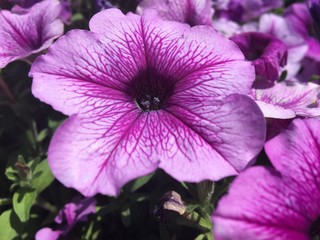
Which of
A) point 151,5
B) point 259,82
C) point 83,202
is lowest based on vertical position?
point 83,202

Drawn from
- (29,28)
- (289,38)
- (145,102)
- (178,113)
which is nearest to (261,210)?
(178,113)

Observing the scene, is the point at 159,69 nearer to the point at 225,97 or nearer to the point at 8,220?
the point at 225,97

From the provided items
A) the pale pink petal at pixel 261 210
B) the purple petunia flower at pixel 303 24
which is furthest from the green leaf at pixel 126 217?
the purple petunia flower at pixel 303 24

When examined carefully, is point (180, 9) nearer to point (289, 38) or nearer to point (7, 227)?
point (289, 38)

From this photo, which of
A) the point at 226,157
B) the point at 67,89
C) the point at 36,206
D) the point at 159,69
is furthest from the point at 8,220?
the point at 226,157

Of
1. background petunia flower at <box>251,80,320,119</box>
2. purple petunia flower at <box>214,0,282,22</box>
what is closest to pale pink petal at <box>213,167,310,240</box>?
background petunia flower at <box>251,80,320,119</box>
